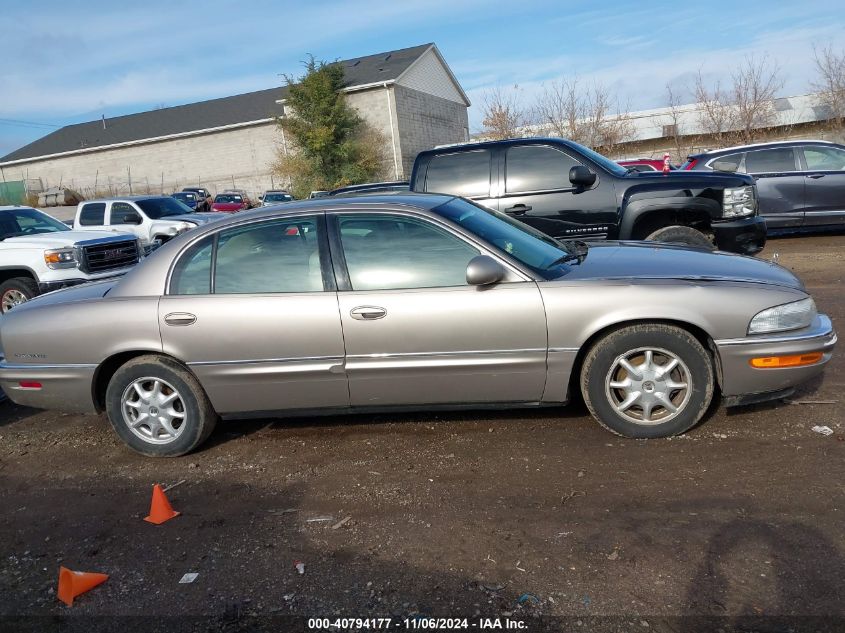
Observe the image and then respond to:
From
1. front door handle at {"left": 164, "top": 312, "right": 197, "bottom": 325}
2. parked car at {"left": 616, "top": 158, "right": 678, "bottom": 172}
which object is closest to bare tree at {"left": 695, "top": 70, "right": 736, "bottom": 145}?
parked car at {"left": 616, "top": 158, "right": 678, "bottom": 172}

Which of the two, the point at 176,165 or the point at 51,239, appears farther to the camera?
the point at 176,165

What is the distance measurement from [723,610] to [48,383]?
426cm

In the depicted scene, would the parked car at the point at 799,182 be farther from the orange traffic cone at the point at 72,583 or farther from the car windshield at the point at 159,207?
the car windshield at the point at 159,207

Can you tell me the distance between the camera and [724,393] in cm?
398

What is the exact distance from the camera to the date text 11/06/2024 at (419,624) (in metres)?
2.58

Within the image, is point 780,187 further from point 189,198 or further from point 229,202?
point 189,198

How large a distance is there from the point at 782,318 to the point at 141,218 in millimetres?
13891

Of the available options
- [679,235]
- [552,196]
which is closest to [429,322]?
[552,196]

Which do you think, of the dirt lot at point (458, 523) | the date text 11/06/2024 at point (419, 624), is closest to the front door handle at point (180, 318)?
the dirt lot at point (458, 523)

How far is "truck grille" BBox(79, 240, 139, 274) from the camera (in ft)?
32.0

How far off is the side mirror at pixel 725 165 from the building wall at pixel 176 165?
3191cm

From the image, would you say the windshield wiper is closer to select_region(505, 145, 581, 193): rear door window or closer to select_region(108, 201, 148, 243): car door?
select_region(505, 145, 581, 193): rear door window

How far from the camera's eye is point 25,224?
34.7 feet

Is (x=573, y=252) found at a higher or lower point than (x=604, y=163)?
lower
